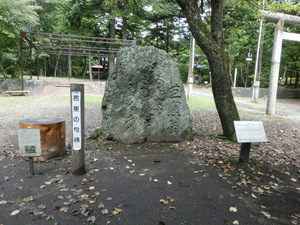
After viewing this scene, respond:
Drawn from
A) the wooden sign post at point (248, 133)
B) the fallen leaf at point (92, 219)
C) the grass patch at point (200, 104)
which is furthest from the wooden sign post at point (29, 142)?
the grass patch at point (200, 104)

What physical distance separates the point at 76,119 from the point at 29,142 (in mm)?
832

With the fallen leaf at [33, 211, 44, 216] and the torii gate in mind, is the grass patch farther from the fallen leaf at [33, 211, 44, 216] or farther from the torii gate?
the fallen leaf at [33, 211, 44, 216]

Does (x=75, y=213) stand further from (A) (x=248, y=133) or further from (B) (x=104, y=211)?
(A) (x=248, y=133)

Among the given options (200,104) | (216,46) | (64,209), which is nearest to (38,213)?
(64,209)

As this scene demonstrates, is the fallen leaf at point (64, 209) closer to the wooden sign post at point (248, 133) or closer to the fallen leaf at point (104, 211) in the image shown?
the fallen leaf at point (104, 211)

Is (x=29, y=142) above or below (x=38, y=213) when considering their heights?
above

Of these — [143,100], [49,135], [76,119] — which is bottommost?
[49,135]

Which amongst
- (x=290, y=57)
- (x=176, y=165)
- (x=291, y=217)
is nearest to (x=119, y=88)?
(x=176, y=165)

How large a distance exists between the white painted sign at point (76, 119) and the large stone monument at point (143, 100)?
64.6 inches

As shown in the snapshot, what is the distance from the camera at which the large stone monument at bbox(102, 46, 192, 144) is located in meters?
4.92

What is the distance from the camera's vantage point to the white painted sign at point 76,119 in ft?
10.6

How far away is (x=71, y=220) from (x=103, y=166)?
4.93 ft

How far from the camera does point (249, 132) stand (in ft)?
12.5

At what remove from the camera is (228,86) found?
512 centimetres
